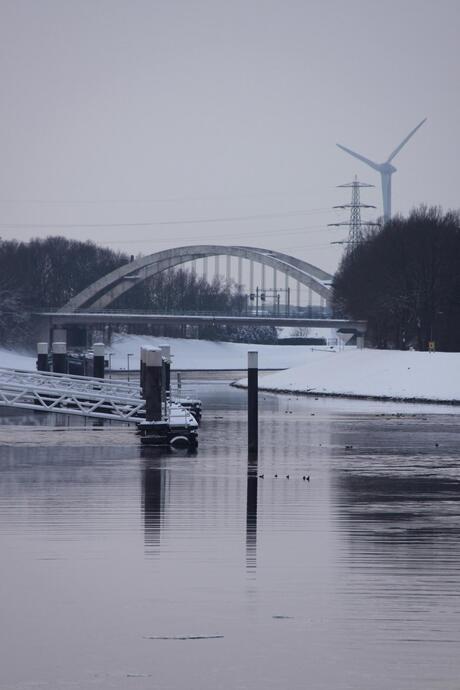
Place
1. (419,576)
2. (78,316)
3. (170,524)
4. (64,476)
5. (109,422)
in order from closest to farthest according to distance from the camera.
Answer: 1. (419,576)
2. (170,524)
3. (64,476)
4. (109,422)
5. (78,316)

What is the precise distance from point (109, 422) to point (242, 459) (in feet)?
48.2

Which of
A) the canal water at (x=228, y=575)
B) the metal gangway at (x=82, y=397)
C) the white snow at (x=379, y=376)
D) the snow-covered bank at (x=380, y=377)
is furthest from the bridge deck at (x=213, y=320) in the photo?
the canal water at (x=228, y=575)

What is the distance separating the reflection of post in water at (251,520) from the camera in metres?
15.5

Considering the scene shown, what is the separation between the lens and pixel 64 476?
24672mm

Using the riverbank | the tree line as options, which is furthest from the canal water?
the riverbank

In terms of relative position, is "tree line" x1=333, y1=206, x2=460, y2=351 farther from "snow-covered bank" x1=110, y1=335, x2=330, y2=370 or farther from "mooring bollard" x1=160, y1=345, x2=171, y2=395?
"mooring bollard" x1=160, y1=345, x2=171, y2=395

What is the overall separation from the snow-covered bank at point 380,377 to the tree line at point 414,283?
5.52 metres

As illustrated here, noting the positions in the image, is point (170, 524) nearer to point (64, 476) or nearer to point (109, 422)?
point (64, 476)

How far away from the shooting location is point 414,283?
283 feet

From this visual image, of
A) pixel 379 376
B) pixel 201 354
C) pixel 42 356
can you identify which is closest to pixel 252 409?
pixel 42 356

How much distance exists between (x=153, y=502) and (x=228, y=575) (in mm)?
6396

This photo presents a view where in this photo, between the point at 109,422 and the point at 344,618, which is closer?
the point at 344,618

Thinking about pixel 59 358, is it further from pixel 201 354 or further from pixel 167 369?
pixel 201 354

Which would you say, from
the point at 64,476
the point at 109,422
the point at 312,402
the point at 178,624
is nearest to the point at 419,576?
the point at 178,624
